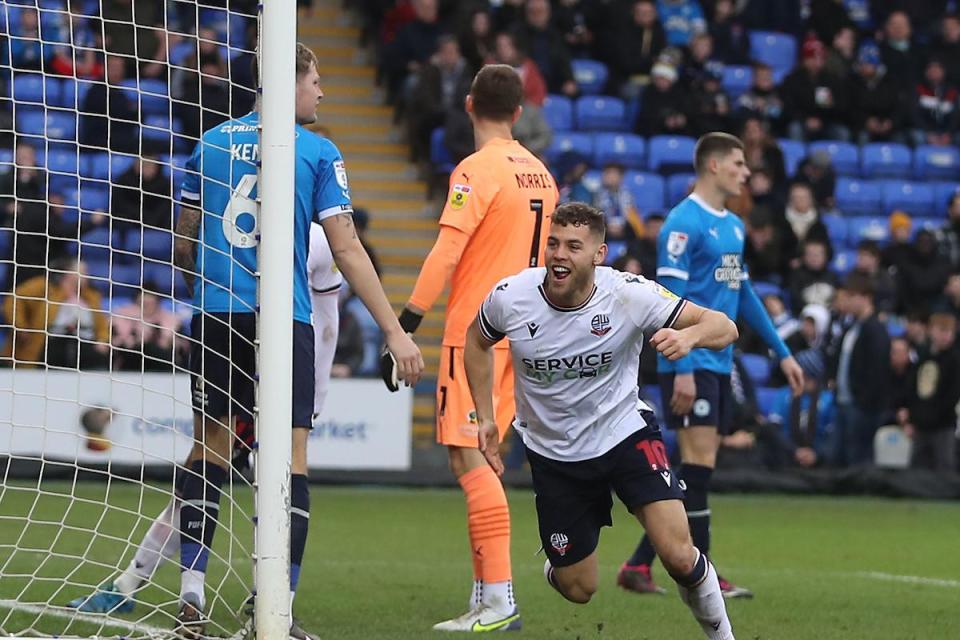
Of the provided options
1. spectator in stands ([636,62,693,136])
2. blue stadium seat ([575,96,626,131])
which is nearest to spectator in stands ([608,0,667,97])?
blue stadium seat ([575,96,626,131])

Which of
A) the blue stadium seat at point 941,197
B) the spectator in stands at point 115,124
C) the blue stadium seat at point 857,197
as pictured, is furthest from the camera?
the blue stadium seat at point 941,197

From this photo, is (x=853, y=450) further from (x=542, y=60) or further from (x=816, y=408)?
(x=542, y=60)

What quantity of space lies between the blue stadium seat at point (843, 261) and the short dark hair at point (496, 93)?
40.9 ft

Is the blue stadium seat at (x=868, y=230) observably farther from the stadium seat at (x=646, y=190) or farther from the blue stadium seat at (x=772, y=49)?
the blue stadium seat at (x=772, y=49)

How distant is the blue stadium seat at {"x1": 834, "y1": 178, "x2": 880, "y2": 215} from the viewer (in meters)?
21.1

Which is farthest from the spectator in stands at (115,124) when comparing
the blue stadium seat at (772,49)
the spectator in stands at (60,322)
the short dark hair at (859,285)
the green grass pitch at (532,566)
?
the blue stadium seat at (772,49)

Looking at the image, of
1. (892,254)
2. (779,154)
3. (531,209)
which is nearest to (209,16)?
(779,154)

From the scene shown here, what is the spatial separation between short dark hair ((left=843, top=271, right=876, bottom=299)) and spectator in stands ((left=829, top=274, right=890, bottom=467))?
0.73 ft

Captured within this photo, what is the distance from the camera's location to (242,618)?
6.43 metres

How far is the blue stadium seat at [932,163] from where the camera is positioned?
21.8 m

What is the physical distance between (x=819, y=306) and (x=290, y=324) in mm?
12688

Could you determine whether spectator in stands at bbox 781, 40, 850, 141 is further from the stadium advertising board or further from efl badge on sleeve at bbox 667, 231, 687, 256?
efl badge on sleeve at bbox 667, 231, 687, 256

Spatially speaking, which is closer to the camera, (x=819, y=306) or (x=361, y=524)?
(x=361, y=524)

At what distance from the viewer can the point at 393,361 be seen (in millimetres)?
6988
